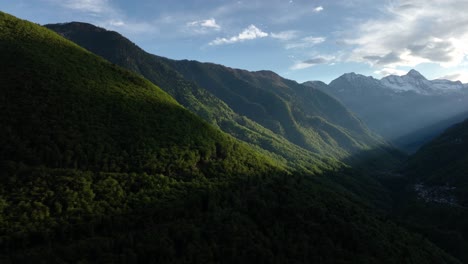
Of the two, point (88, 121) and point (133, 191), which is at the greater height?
point (88, 121)

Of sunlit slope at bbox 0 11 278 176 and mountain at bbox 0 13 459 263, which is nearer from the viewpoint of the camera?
mountain at bbox 0 13 459 263

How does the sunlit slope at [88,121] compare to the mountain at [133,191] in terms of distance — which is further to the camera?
the sunlit slope at [88,121]

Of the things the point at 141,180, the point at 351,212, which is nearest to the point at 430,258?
the point at 351,212

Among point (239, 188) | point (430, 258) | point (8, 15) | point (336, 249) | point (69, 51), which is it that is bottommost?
point (430, 258)

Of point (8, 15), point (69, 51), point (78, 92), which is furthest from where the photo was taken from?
point (8, 15)

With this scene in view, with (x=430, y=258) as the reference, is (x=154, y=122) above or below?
above

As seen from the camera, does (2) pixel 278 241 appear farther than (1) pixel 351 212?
No

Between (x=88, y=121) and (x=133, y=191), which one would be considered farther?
(x=88, y=121)

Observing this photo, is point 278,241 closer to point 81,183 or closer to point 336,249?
point 336,249
